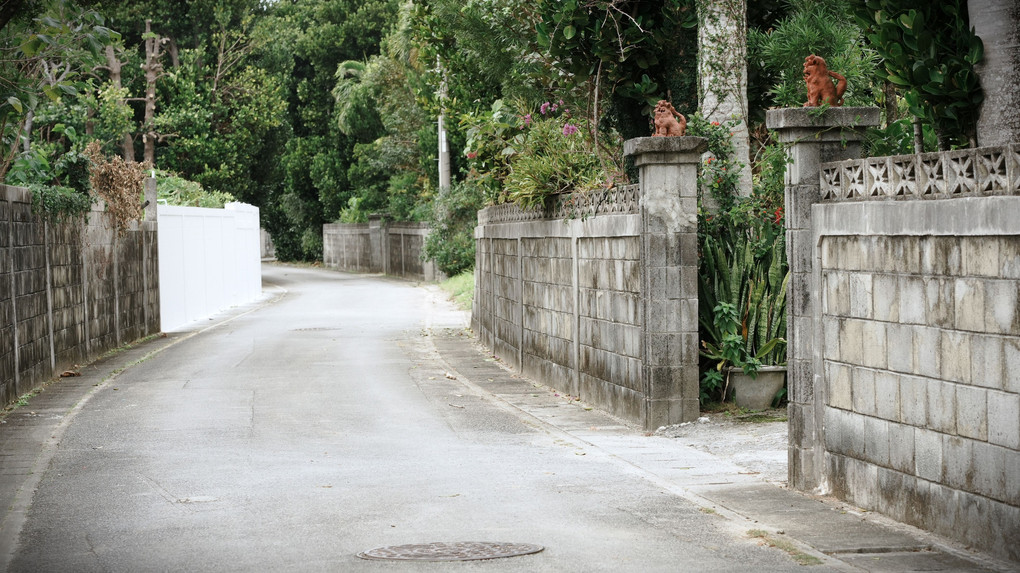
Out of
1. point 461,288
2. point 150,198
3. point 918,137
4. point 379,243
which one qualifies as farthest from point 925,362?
point 379,243

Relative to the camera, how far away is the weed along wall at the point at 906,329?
20.5 ft

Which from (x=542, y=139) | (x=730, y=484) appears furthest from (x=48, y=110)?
(x=730, y=484)

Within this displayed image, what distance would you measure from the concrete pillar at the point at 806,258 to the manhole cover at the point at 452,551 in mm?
2503

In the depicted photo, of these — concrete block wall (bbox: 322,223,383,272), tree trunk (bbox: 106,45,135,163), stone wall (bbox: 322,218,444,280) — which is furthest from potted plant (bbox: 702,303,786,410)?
concrete block wall (bbox: 322,223,383,272)

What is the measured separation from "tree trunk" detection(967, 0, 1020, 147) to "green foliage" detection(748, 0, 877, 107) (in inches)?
210

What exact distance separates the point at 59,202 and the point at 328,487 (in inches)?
363

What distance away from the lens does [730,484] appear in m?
8.71

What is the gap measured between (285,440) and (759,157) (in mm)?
6597

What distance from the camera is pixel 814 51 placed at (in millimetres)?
13680

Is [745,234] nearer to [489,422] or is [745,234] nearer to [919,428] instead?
[489,422]

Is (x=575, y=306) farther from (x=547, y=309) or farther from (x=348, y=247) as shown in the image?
(x=348, y=247)

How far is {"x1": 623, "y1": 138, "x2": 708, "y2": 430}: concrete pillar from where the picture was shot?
11133 mm

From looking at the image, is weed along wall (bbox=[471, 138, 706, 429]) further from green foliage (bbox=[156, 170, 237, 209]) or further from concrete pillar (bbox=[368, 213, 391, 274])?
concrete pillar (bbox=[368, 213, 391, 274])

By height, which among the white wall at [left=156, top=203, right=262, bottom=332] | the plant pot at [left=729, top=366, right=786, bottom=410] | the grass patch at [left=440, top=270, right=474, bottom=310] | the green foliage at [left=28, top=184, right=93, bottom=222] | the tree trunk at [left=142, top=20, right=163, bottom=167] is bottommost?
the plant pot at [left=729, top=366, right=786, bottom=410]
